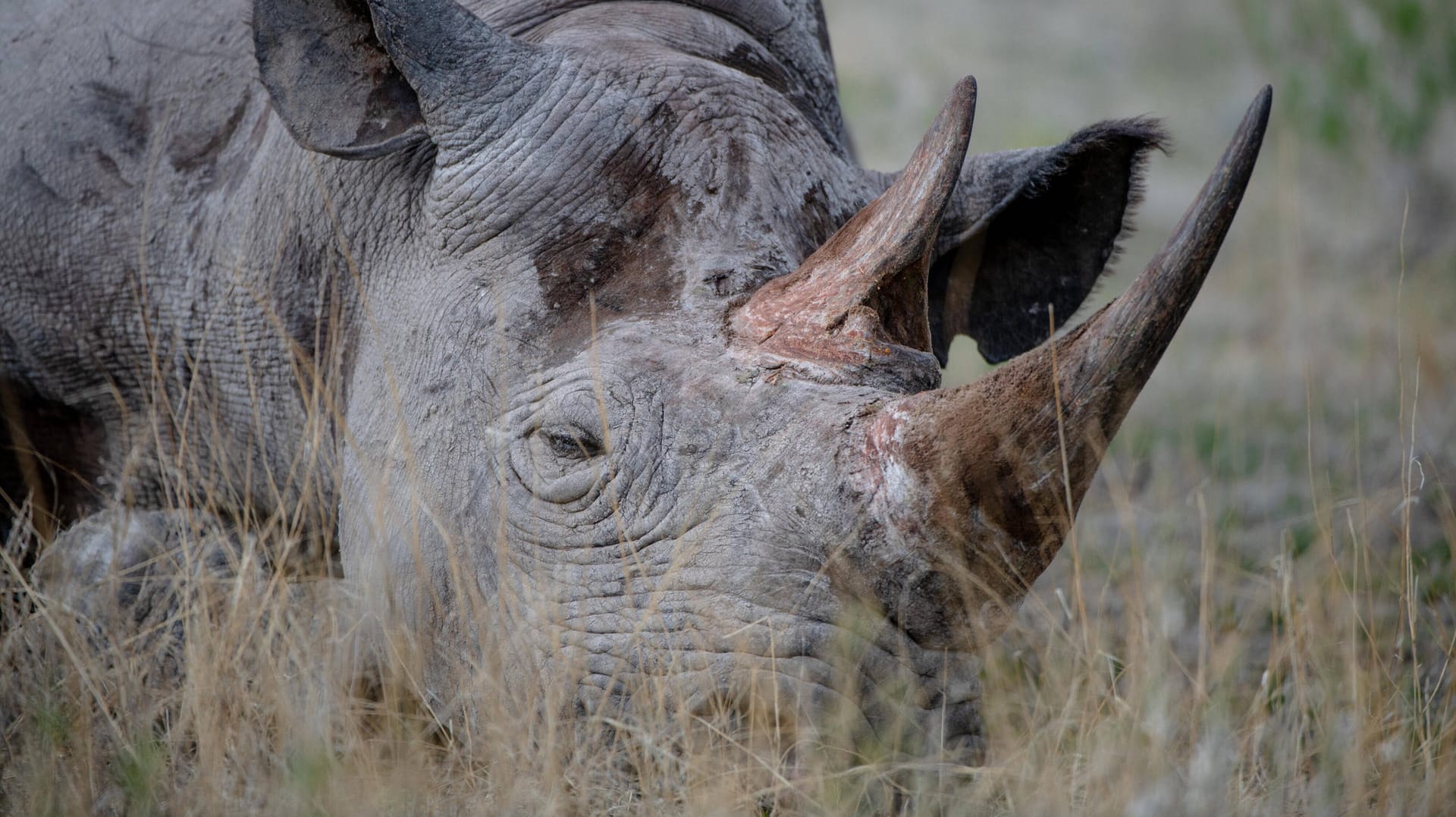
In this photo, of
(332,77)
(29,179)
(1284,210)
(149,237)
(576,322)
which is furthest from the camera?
(1284,210)

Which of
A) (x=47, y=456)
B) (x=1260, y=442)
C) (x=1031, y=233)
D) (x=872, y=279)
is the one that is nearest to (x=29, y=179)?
(x=47, y=456)

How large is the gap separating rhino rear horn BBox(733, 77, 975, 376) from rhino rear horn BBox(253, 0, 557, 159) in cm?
84

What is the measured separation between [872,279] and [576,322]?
0.67 metres

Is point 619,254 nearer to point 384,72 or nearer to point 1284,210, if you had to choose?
point 384,72

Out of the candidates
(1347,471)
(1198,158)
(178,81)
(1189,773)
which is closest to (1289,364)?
(1347,471)

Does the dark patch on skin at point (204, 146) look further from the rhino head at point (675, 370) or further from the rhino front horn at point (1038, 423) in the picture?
the rhino front horn at point (1038, 423)

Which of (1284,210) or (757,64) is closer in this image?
(757,64)

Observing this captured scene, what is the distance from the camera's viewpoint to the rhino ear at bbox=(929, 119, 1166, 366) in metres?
3.82

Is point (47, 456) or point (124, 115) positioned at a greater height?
point (124, 115)

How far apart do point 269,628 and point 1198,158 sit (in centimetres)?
1122

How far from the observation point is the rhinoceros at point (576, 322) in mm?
2594

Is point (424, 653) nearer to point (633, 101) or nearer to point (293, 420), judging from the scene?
point (293, 420)

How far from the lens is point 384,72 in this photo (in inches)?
132

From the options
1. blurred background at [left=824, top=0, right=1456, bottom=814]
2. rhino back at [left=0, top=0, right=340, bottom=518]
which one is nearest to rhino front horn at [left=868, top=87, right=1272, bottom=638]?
blurred background at [left=824, top=0, right=1456, bottom=814]
